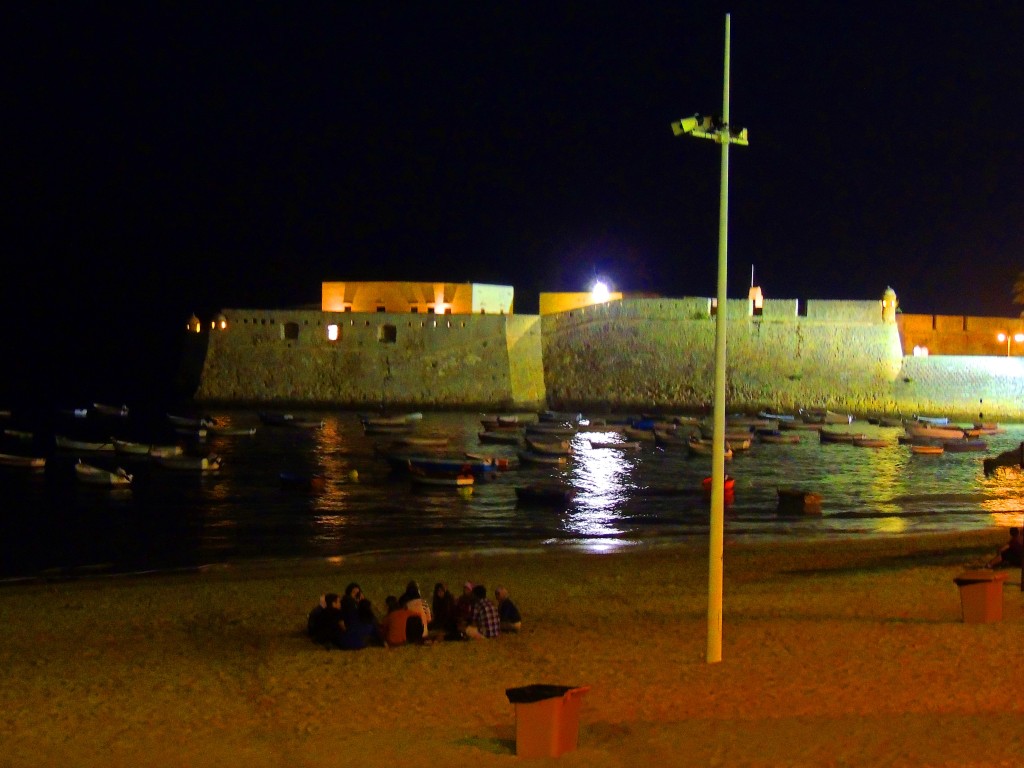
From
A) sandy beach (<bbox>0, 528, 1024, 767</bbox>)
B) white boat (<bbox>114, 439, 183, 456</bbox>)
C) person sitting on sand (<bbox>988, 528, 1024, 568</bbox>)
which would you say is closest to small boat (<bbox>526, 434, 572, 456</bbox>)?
white boat (<bbox>114, 439, 183, 456</bbox>)

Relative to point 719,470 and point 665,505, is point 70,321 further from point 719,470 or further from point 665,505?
point 719,470

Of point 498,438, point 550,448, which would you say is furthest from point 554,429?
point 550,448

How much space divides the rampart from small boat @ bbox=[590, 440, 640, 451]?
24.1 feet

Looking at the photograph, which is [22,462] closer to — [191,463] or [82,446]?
[82,446]

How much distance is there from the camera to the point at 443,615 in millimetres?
8695

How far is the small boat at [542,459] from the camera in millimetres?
25328

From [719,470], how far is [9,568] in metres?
10.4

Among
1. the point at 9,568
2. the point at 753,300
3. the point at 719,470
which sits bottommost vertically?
the point at 9,568

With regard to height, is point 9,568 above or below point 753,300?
below

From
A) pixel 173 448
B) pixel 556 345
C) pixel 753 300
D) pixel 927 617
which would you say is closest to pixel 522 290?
pixel 556 345

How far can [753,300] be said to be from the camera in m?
35.6

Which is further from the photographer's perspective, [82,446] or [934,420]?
[934,420]

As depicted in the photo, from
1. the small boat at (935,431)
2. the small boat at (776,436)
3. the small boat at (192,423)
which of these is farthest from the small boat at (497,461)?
the small boat at (935,431)

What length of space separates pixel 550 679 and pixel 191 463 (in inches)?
701
